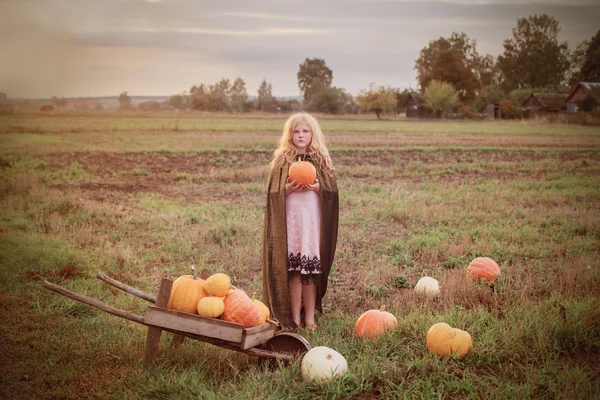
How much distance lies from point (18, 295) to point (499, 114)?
166ft

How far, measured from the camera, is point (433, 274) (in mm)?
7145

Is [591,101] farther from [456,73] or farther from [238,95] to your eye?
[238,95]

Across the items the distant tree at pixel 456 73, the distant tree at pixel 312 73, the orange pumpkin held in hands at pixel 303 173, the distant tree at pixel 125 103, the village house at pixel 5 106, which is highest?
the distant tree at pixel 312 73

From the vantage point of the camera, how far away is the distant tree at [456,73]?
224ft

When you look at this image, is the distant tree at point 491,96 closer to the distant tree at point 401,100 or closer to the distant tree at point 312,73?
the distant tree at point 401,100

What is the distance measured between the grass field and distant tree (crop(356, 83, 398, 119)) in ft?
221

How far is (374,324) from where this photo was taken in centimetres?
477

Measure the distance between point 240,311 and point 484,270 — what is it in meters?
3.66

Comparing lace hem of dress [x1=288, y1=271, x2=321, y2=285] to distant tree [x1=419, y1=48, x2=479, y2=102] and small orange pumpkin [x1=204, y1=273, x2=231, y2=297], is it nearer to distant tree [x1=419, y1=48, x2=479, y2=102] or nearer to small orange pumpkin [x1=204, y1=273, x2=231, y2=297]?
small orange pumpkin [x1=204, y1=273, x2=231, y2=297]

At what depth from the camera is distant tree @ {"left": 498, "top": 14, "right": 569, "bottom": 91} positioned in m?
17.7

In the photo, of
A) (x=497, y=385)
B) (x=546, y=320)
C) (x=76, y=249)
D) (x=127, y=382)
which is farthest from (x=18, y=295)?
(x=546, y=320)

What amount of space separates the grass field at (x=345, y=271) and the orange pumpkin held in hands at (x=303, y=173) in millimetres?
1472

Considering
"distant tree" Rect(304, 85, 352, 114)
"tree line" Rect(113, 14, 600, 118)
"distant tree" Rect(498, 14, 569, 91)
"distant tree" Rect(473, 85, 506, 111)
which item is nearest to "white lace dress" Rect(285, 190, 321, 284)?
"tree line" Rect(113, 14, 600, 118)

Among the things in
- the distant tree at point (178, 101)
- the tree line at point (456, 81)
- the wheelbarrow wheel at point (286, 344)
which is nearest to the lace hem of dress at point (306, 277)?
the wheelbarrow wheel at point (286, 344)
